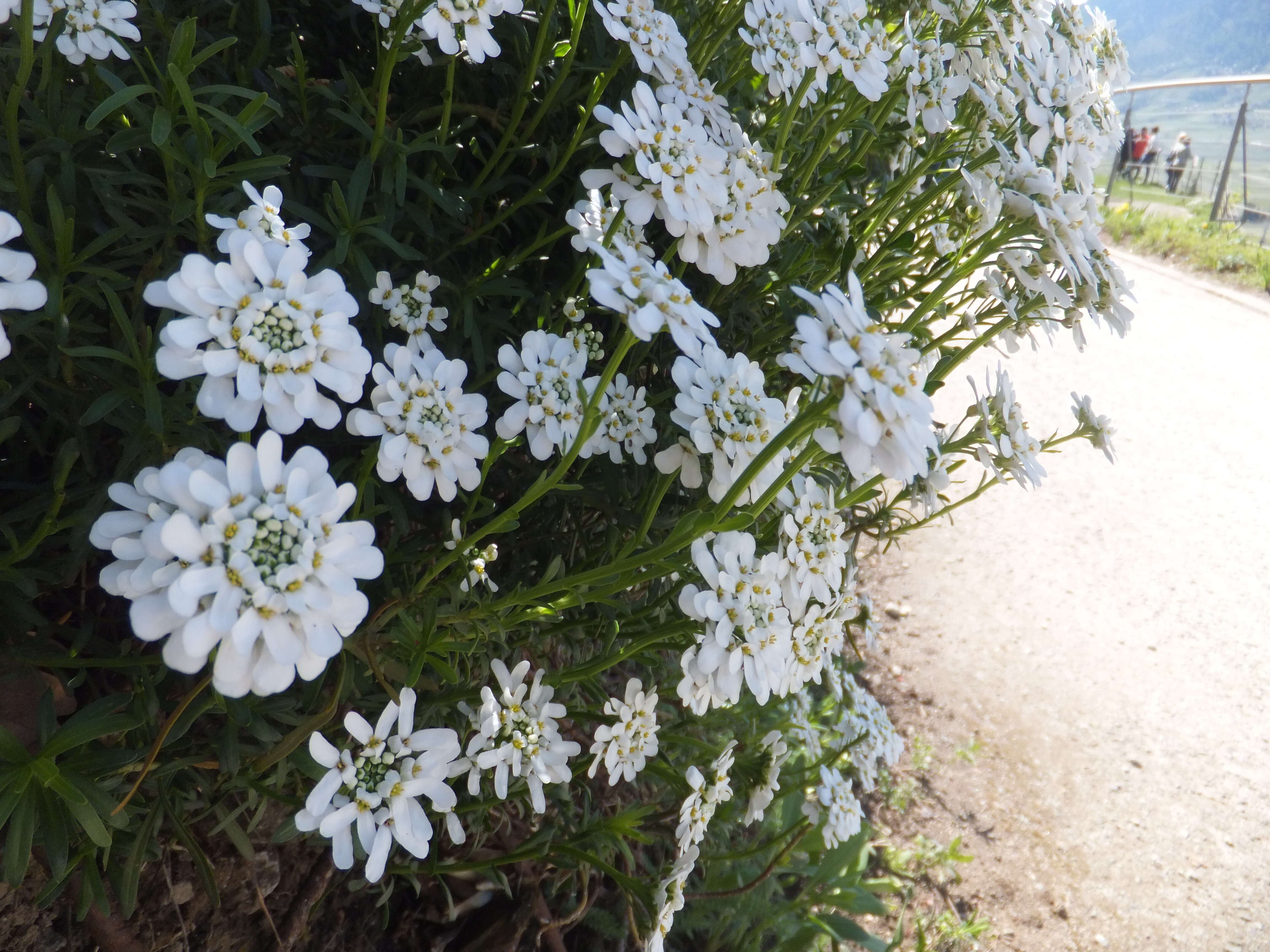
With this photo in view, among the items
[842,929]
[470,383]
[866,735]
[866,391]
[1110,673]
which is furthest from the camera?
[1110,673]

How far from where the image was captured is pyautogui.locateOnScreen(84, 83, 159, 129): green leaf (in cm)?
93

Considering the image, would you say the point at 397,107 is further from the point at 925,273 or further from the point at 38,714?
the point at 925,273

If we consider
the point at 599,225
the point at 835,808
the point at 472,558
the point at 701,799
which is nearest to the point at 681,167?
the point at 599,225

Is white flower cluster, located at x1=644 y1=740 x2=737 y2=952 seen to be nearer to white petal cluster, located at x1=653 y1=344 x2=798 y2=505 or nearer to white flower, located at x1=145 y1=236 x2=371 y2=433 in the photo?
white petal cluster, located at x1=653 y1=344 x2=798 y2=505

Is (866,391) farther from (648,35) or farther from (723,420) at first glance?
(648,35)

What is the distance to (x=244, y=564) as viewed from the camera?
27.4 inches

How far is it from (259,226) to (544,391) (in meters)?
0.36

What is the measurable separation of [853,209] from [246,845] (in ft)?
4.69

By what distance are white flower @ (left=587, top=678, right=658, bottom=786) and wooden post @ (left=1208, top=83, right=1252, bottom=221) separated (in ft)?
34.9

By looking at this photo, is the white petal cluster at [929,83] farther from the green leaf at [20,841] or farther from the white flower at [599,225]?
the green leaf at [20,841]

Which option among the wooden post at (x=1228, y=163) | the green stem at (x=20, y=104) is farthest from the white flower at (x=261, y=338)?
the wooden post at (x=1228, y=163)

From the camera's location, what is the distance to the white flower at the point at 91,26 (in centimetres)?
100

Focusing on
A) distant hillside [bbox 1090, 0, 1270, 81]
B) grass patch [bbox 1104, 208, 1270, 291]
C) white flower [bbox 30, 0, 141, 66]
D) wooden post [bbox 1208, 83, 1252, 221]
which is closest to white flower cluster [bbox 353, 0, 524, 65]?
white flower [bbox 30, 0, 141, 66]

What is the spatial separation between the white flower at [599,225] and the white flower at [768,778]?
0.82 m
